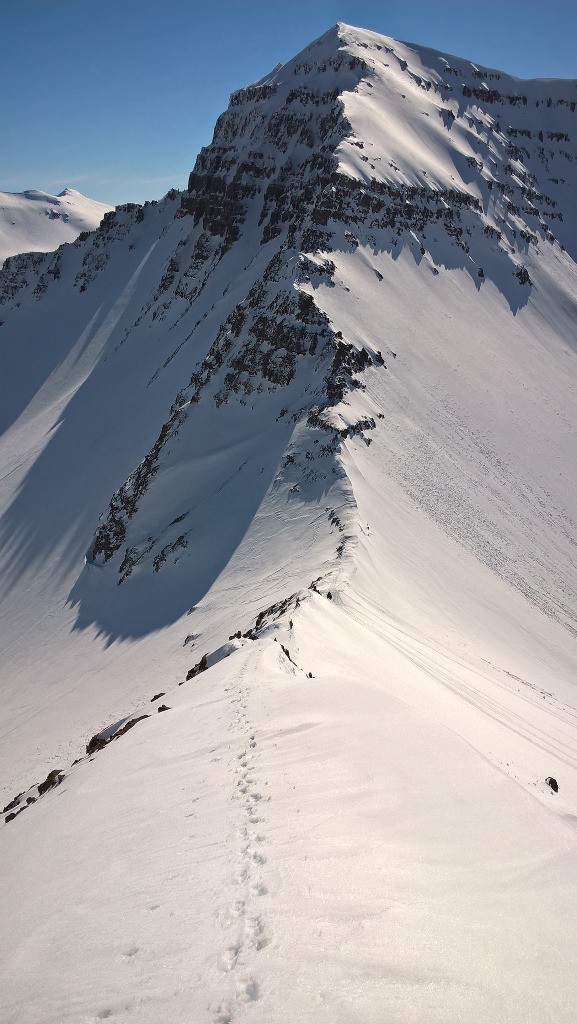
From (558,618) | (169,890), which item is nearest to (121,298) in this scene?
(558,618)

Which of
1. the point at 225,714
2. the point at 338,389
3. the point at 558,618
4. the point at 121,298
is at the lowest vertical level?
the point at 558,618

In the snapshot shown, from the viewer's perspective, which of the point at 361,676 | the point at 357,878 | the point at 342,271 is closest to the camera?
the point at 357,878

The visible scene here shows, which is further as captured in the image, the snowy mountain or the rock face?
the rock face

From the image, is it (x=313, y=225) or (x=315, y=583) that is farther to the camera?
(x=313, y=225)

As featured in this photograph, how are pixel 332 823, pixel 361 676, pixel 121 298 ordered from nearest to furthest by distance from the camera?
pixel 332 823 → pixel 361 676 → pixel 121 298

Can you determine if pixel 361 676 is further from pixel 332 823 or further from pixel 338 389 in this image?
pixel 338 389
